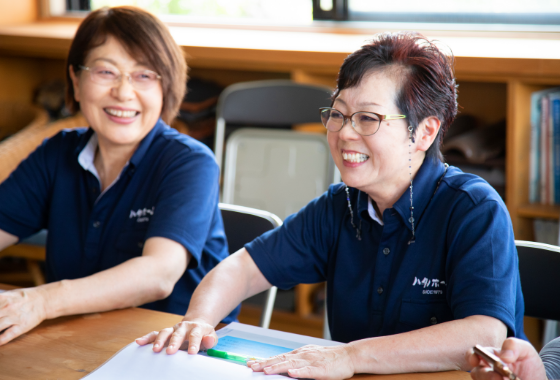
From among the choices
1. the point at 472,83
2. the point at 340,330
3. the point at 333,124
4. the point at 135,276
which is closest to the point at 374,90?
the point at 333,124

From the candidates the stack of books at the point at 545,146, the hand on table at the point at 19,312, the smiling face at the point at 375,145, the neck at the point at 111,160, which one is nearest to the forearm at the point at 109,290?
the hand on table at the point at 19,312

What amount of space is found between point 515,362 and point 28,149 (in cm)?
231

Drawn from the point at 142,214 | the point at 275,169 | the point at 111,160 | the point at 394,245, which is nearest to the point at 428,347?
the point at 394,245

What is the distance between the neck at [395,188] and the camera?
1.17m

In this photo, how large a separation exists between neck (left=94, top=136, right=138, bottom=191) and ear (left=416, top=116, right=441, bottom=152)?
81 centimetres

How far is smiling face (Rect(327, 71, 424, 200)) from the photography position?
43.4 inches

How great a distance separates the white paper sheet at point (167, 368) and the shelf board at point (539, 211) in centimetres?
150

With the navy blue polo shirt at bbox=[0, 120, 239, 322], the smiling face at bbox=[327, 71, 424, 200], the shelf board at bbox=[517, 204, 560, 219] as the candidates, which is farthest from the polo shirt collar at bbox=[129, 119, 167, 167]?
the shelf board at bbox=[517, 204, 560, 219]

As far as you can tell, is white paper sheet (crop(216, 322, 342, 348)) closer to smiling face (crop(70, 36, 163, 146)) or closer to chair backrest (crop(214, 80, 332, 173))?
smiling face (crop(70, 36, 163, 146))

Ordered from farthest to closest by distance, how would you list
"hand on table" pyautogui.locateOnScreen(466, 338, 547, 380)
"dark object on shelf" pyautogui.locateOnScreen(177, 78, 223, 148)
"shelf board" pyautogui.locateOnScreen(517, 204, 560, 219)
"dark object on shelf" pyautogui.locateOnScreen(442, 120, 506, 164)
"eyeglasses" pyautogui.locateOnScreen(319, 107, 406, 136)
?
1. "dark object on shelf" pyautogui.locateOnScreen(177, 78, 223, 148)
2. "dark object on shelf" pyautogui.locateOnScreen(442, 120, 506, 164)
3. "shelf board" pyautogui.locateOnScreen(517, 204, 560, 219)
4. "eyeglasses" pyautogui.locateOnScreen(319, 107, 406, 136)
5. "hand on table" pyautogui.locateOnScreen(466, 338, 547, 380)

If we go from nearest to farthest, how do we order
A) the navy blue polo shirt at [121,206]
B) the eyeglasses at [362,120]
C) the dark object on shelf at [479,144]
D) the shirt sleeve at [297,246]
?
the eyeglasses at [362,120] → the shirt sleeve at [297,246] → the navy blue polo shirt at [121,206] → the dark object on shelf at [479,144]

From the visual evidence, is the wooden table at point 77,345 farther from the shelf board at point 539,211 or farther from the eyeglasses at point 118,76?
the shelf board at point 539,211

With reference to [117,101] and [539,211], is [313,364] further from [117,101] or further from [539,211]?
[539,211]

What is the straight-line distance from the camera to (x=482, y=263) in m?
1.00
